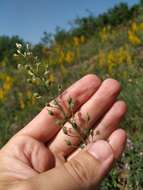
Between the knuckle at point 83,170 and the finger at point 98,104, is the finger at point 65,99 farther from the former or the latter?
the knuckle at point 83,170

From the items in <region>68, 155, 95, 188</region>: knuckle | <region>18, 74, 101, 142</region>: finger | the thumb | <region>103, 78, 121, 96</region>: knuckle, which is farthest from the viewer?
<region>18, 74, 101, 142</region>: finger

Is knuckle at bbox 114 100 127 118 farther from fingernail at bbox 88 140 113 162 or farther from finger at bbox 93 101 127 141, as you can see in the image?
fingernail at bbox 88 140 113 162

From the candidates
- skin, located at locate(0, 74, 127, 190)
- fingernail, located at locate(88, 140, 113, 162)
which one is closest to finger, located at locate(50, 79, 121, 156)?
skin, located at locate(0, 74, 127, 190)

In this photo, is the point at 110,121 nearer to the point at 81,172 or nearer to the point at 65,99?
the point at 65,99

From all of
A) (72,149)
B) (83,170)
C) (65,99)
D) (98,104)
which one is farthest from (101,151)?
(72,149)

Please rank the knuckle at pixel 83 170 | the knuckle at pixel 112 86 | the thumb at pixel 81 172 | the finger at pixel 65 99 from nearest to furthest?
the thumb at pixel 81 172
the knuckle at pixel 83 170
the knuckle at pixel 112 86
the finger at pixel 65 99

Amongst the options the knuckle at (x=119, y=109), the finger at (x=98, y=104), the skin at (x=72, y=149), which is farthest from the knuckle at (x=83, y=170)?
the knuckle at (x=119, y=109)

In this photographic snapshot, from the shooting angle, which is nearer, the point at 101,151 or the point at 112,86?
the point at 101,151
